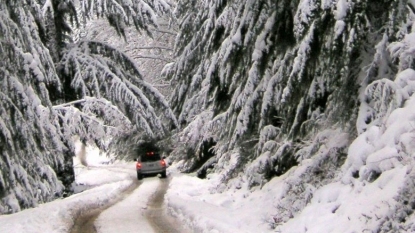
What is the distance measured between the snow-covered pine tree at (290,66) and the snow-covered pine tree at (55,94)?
4249 mm

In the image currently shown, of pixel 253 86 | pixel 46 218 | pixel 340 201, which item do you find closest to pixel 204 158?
pixel 46 218

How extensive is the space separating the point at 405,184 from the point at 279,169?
625cm

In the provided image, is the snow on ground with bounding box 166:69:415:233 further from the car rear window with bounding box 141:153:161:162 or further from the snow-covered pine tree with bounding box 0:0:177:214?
the car rear window with bounding box 141:153:161:162

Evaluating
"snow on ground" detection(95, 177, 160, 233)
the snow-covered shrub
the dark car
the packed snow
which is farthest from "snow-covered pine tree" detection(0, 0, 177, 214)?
the dark car

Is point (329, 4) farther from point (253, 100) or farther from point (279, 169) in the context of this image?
point (279, 169)

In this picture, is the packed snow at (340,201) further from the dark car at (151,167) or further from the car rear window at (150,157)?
the car rear window at (150,157)

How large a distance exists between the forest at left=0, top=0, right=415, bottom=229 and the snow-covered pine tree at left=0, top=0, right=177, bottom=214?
40 mm

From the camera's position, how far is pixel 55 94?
20.4 metres

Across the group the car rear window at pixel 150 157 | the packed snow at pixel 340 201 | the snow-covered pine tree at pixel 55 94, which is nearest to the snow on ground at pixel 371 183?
the packed snow at pixel 340 201

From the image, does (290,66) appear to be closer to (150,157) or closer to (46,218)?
(46,218)

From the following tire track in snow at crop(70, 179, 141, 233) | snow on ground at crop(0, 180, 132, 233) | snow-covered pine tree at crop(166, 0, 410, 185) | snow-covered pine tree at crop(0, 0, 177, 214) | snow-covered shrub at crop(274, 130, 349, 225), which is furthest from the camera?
tire track in snow at crop(70, 179, 141, 233)

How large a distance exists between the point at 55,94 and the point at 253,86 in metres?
10.8

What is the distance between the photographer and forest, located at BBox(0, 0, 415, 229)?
853cm

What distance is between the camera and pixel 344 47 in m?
8.46
